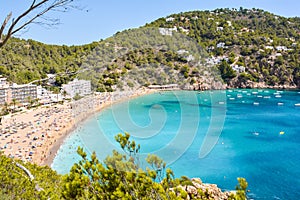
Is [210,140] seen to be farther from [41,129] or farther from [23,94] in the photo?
[23,94]

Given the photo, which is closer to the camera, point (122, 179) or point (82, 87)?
point (122, 179)

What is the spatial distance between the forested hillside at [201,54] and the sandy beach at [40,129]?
5.59 feet

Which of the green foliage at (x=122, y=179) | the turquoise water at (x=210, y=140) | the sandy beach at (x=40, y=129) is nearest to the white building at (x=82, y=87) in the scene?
the turquoise water at (x=210, y=140)

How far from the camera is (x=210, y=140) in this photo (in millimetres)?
4195

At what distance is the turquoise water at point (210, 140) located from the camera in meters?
2.72

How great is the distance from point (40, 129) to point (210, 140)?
1317 centimetres

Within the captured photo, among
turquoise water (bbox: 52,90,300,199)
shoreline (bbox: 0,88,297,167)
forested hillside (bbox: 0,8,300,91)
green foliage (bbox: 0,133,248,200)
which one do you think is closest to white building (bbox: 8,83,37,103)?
forested hillside (bbox: 0,8,300,91)

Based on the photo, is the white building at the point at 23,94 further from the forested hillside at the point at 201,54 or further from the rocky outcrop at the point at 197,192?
the rocky outcrop at the point at 197,192

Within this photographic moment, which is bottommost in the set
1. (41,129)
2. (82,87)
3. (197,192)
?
A: (41,129)

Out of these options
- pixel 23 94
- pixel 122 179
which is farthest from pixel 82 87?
pixel 23 94

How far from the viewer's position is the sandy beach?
10812mm

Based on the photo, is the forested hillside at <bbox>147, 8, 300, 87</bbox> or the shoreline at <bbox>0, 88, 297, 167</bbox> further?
the forested hillside at <bbox>147, 8, 300, 87</bbox>

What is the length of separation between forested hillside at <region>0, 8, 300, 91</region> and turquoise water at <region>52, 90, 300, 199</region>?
42 cm

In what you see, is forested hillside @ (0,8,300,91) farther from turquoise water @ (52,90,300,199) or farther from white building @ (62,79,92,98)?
turquoise water @ (52,90,300,199)
